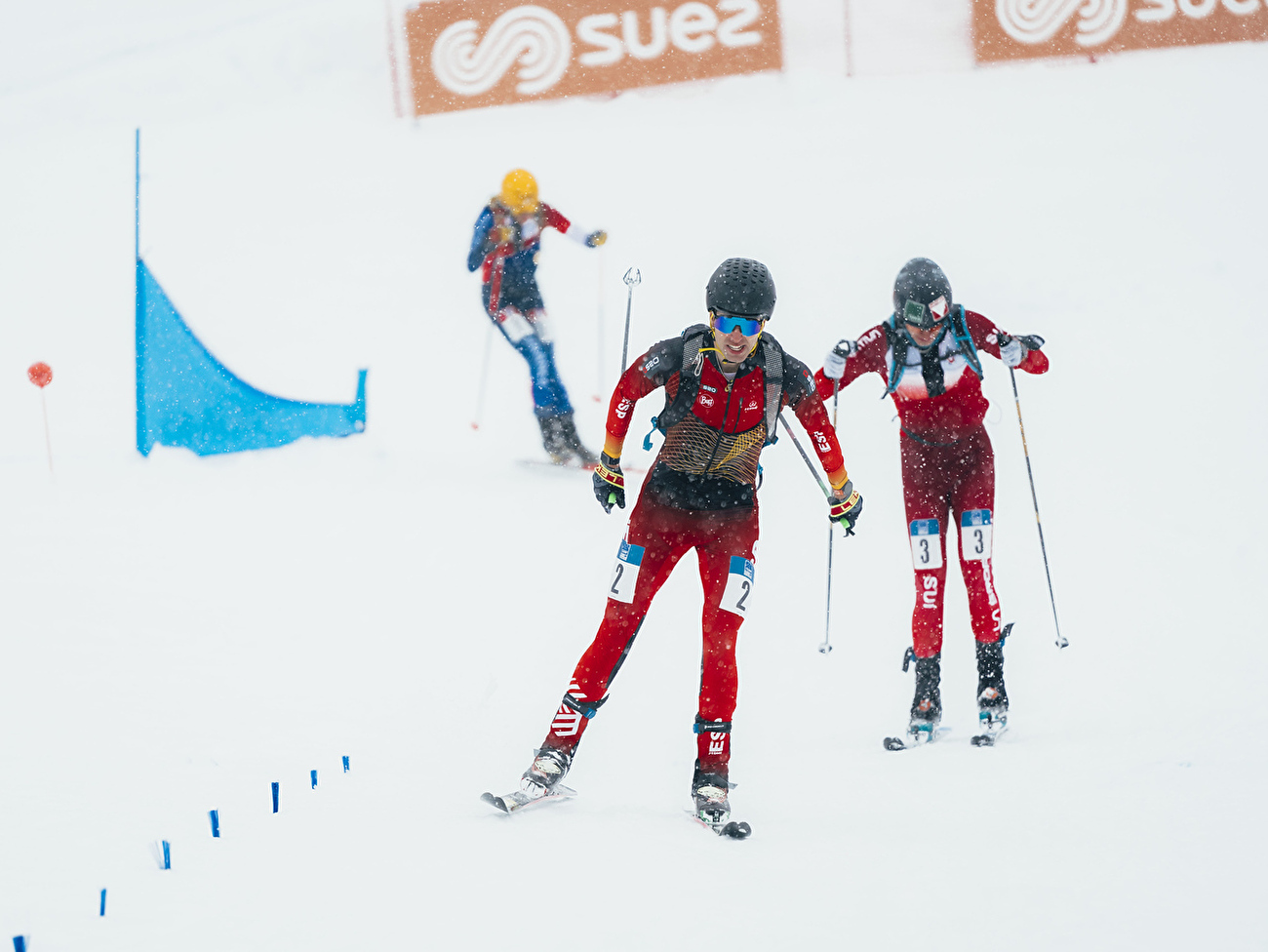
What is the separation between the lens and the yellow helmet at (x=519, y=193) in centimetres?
956

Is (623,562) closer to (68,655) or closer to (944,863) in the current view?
(944,863)

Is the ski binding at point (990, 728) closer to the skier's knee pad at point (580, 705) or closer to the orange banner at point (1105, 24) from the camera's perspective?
the skier's knee pad at point (580, 705)

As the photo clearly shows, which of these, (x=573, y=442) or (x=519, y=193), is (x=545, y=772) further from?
(x=519, y=193)

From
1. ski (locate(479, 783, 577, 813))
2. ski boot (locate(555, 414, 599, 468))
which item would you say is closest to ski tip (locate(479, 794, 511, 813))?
ski (locate(479, 783, 577, 813))

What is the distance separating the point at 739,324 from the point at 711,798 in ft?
5.22

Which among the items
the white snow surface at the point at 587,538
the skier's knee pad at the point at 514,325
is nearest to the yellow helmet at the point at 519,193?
the skier's knee pad at the point at 514,325

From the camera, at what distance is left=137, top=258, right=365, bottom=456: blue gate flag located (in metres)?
9.98

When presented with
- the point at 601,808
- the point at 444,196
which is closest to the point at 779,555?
the point at 601,808

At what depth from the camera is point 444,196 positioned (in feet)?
52.7

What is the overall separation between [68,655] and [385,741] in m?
1.94

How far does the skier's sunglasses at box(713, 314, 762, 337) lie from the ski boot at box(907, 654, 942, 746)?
192cm

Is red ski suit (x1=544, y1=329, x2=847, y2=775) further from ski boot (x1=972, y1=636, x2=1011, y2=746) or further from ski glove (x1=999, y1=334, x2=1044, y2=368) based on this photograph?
ski boot (x1=972, y1=636, x2=1011, y2=746)

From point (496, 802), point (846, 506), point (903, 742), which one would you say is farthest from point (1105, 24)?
point (496, 802)

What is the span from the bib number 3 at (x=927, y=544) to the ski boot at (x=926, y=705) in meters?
0.40
